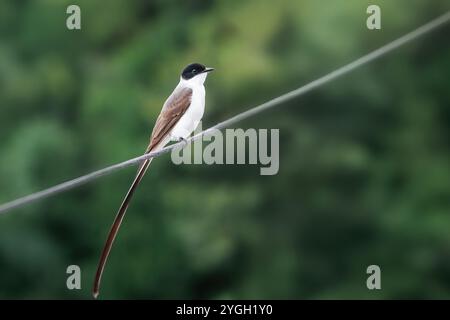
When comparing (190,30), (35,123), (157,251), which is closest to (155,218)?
(157,251)

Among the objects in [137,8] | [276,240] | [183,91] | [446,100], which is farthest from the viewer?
[137,8]

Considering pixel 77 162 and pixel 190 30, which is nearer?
pixel 77 162

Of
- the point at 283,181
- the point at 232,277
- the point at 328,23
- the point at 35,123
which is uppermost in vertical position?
the point at 328,23

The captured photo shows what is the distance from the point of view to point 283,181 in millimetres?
8844

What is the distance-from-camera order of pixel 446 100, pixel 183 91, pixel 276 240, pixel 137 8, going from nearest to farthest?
pixel 183 91 → pixel 276 240 → pixel 446 100 → pixel 137 8

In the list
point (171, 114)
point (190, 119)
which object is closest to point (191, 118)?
point (190, 119)

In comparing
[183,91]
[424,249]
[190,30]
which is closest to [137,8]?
[190,30]

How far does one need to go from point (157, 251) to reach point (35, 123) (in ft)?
5.45

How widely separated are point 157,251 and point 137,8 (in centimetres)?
305

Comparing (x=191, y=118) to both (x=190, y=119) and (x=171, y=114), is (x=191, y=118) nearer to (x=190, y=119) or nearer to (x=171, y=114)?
(x=190, y=119)

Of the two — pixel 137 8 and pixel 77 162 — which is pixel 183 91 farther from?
pixel 137 8

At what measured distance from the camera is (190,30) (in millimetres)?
9914

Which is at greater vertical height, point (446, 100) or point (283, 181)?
point (446, 100)

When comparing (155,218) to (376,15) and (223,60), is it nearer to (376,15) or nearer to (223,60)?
(223,60)
